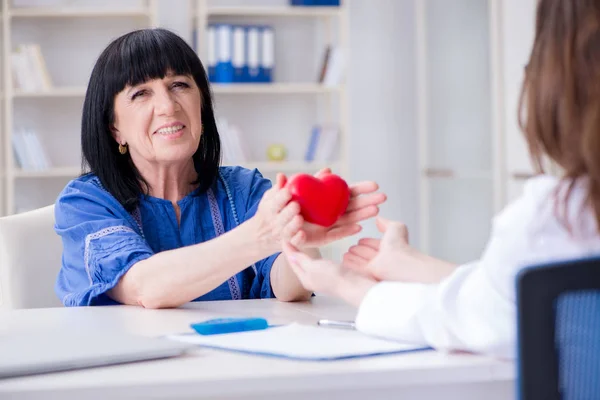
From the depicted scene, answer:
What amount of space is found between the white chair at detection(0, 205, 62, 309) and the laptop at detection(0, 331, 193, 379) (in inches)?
28.9

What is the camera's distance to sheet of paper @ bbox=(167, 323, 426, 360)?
1154 mm

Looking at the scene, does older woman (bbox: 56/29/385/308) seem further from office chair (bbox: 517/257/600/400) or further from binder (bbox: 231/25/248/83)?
binder (bbox: 231/25/248/83)

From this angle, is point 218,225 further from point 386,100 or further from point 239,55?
point 386,100

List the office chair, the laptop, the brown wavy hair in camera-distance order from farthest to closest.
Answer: the laptop < the brown wavy hair < the office chair

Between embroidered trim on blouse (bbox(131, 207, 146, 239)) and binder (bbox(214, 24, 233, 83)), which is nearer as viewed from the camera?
embroidered trim on blouse (bbox(131, 207, 146, 239))

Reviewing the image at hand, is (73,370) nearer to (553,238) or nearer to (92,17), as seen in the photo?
(553,238)

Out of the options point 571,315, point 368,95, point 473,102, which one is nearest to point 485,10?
point 473,102

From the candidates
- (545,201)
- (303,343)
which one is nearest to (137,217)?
(303,343)

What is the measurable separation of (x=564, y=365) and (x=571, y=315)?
0.15 ft

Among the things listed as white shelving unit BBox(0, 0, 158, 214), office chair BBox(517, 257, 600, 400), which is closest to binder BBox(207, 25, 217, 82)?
white shelving unit BBox(0, 0, 158, 214)

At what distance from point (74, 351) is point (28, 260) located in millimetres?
925

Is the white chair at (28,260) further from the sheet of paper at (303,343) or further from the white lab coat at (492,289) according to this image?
the white lab coat at (492,289)

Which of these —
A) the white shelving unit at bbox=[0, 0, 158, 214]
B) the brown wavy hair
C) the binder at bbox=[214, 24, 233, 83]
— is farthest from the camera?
the white shelving unit at bbox=[0, 0, 158, 214]

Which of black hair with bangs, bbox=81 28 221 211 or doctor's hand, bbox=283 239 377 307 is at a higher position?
black hair with bangs, bbox=81 28 221 211
